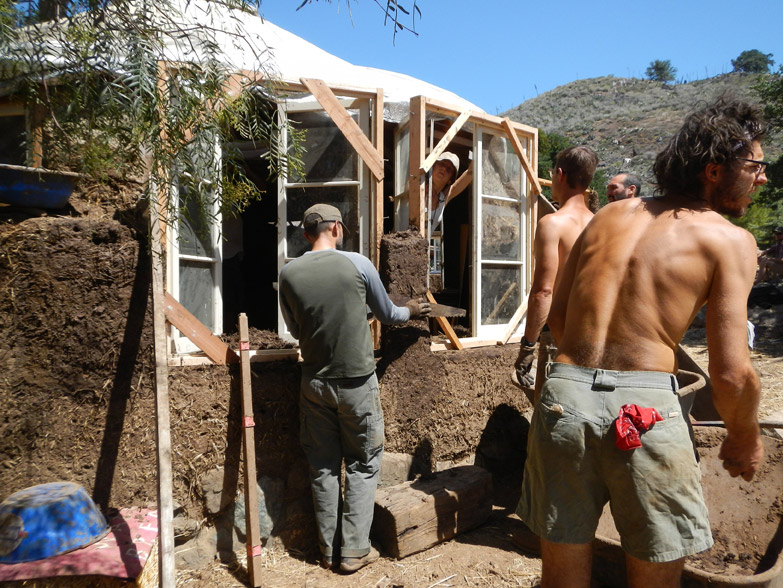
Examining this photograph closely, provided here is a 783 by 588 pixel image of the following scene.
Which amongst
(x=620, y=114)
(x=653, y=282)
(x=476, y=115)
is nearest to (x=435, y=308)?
(x=476, y=115)

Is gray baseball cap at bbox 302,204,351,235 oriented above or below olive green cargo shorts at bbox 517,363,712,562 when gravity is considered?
above

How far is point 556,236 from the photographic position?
11.7 feet

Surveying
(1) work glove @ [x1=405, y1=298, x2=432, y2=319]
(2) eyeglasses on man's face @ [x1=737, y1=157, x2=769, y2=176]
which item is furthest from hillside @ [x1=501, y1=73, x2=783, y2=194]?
(2) eyeglasses on man's face @ [x1=737, y1=157, x2=769, y2=176]

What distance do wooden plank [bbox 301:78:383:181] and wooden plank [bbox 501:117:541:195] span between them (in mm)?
1615

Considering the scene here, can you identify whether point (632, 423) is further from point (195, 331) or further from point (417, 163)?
point (417, 163)

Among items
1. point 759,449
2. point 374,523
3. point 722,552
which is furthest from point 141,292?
point 722,552

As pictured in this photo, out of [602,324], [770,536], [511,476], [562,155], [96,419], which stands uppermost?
[562,155]

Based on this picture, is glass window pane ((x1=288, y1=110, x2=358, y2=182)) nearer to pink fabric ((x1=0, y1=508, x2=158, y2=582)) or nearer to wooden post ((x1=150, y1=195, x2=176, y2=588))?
wooden post ((x1=150, y1=195, x2=176, y2=588))

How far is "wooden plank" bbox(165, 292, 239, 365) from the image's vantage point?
371 cm

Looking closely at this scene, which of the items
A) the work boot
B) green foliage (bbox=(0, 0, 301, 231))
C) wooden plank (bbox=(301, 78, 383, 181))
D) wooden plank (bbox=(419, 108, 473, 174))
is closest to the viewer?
green foliage (bbox=(0, 0, 301, 231))

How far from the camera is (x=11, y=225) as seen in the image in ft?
10.9

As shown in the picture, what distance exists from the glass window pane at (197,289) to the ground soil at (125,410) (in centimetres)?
85

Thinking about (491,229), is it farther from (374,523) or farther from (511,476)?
(374,523)

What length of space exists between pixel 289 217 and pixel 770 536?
3850 millimetres
